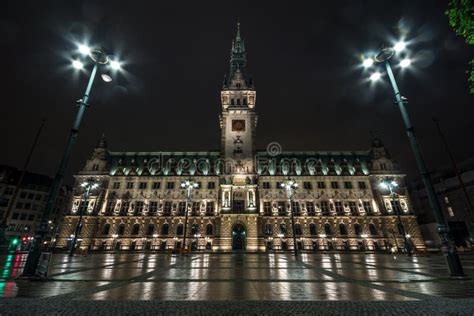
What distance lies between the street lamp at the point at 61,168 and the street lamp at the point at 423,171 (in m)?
15.3

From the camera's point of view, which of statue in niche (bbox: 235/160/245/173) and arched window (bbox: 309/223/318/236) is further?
statue in niche (bbox: 235/160/245/173)

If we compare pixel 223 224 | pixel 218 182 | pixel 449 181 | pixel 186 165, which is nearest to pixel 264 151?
pixel 218 182

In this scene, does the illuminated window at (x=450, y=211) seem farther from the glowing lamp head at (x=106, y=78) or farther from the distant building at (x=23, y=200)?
the distant building at (x=23, y=200)

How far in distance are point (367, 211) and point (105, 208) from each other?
55307 millimetres

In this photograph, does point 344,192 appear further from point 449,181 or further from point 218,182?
point 449,181

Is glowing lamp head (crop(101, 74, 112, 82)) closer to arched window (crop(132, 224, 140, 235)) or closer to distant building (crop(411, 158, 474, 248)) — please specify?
arched window (crop(132, 224, 140, 235))

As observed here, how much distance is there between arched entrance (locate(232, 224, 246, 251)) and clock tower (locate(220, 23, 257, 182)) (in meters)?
9.41

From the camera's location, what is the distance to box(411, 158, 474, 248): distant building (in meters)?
47.9

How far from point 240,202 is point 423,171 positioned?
33.9 metres

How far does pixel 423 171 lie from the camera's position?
10852 mm

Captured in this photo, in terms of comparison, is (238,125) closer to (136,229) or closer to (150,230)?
(150,230)

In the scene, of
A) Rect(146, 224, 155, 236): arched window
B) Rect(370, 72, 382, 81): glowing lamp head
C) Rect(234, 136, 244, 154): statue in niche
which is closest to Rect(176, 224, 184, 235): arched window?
Rect(146, 224, 155, 236): arched window

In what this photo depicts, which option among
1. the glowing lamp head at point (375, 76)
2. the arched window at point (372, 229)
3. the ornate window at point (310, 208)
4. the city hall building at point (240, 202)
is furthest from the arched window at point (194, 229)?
the glowing lamp head at point (375, 76)

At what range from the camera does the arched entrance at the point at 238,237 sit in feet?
134
